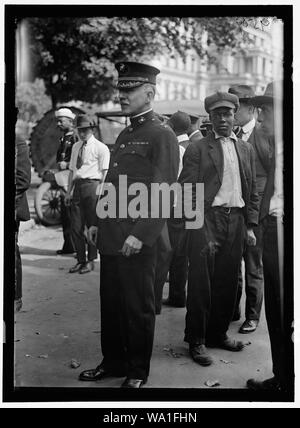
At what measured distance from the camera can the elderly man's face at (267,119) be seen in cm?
433

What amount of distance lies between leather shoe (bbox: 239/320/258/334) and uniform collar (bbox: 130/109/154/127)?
68.7 inches

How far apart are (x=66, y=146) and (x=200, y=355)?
2.06m

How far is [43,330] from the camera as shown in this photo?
15.1ft

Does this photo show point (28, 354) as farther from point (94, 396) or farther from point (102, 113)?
point (102, 113)

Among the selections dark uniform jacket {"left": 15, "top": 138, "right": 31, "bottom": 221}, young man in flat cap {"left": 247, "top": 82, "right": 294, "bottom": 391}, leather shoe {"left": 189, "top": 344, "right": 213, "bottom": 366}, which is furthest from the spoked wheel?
young man in flat cap {"left": 247, "top": 82, "right": 294, "bottom": 391}

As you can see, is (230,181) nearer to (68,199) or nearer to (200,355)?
(200,355)

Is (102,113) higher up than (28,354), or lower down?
higher up

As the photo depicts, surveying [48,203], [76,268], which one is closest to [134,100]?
[76,268]

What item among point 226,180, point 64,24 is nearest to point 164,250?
point 226,180

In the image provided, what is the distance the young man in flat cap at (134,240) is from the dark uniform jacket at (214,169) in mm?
325

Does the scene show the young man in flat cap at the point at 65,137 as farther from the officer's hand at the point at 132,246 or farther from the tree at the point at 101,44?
→ the officer's hand at the point at 132,246

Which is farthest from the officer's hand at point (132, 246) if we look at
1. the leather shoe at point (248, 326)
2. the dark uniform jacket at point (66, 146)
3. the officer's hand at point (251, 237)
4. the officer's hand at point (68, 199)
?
the officer's hand at point (68, 199)

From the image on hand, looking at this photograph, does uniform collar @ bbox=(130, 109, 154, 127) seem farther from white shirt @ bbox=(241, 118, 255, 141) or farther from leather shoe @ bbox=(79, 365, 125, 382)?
leather shoe @ bbox=(79, 365, 125, 382)
